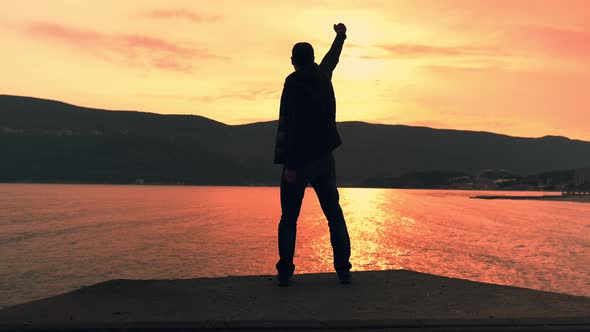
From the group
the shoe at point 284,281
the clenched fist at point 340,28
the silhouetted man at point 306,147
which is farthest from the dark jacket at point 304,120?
the shoe at point 284,281

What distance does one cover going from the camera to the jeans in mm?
7754

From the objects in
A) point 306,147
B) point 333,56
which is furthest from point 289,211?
point 333,56

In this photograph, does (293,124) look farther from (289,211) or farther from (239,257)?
(239,257)

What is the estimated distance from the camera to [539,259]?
33.5 m

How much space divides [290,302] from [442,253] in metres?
33.1

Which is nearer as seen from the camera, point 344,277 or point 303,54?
point 344,277

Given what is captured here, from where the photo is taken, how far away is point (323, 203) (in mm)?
8188

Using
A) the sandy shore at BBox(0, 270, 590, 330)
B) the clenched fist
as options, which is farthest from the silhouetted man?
the clenched fist

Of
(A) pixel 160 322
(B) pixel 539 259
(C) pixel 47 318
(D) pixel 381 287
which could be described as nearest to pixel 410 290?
(D) pixel 381 287

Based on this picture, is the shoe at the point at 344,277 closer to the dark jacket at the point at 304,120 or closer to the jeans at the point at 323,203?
the jeans at the point at 323,203

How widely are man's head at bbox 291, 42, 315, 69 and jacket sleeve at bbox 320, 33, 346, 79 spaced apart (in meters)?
0.29

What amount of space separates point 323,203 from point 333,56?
2285 millimetres

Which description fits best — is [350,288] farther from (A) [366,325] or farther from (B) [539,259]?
(B) [539,259]

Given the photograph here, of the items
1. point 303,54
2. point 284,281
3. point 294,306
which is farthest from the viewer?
point 303,54
